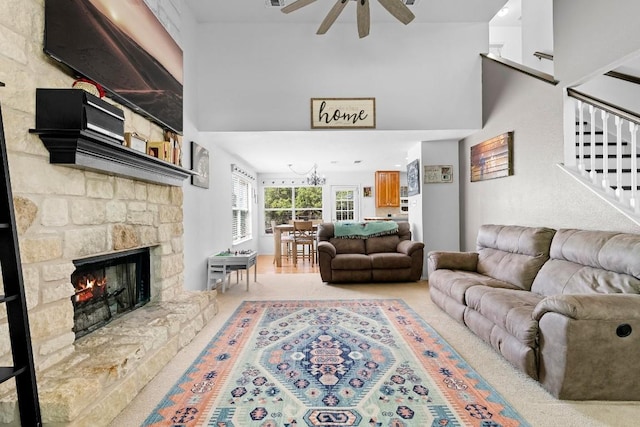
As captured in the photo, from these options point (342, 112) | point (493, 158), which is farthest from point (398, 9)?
point (493, 158)

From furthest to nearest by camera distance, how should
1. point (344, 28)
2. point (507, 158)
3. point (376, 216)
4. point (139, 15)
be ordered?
point (376, 216) → point (344, 28) → point (507, 158) → point (139, 15)

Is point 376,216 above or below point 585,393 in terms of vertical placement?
above

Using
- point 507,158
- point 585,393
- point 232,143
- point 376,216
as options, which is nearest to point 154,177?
point 232,143

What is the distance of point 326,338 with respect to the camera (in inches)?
113

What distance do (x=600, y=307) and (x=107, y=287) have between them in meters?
3.13

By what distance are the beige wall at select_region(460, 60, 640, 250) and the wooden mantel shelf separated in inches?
140

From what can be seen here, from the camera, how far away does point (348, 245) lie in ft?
18.5

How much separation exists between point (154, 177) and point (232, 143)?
2.67 metres

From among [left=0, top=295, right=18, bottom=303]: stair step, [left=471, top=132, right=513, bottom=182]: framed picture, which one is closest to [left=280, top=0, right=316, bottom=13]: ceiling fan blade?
[left=0, top=295, right=18, bottom=303]: stair step

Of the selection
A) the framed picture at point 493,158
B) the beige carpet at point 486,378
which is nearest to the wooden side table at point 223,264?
the beige carpet at point 486,378

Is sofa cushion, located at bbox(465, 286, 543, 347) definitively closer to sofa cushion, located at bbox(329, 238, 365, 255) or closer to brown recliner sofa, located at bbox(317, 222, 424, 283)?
brown recliner sofa, located at bbox(317, 222, 424, 283)

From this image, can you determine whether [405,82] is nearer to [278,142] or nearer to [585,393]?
[278,142]

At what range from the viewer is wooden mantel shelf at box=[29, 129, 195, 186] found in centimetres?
174

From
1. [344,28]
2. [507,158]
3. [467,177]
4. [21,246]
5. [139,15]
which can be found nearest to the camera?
[21,246]
